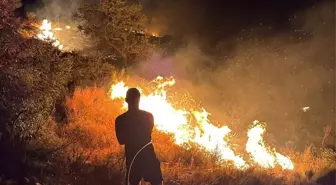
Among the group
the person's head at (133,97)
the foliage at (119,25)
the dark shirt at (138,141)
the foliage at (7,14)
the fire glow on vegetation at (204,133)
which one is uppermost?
the foliage at (119,25)

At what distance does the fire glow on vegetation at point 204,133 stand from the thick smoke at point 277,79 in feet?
10.8

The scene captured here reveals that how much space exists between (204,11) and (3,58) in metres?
16.6

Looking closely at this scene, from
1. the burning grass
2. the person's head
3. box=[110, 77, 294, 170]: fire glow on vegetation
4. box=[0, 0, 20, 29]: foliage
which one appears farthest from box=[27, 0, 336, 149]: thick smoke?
the person's head

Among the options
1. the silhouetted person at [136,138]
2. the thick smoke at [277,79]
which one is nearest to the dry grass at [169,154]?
the silhouetted person at [136,138]

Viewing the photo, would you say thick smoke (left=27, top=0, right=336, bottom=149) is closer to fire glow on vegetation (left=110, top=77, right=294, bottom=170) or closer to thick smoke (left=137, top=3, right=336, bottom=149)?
thick smoke (left=137, top=3, right=336, bottom=149)

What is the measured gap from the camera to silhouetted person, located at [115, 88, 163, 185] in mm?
5777

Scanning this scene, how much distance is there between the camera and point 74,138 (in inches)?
426

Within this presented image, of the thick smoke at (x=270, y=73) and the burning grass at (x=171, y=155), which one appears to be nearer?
the burning grass at (x=171, y=155)

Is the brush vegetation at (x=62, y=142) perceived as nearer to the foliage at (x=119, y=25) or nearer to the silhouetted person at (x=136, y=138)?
the silhouetted person at (x=136, y=138)

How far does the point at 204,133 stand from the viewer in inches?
468

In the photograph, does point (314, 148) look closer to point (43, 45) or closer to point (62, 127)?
point (62, 127)

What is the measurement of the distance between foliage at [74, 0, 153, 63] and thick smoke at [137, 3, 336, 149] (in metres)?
1.13

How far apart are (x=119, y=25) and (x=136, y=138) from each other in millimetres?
Result: 12113

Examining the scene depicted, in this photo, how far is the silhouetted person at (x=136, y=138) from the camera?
5.78m
